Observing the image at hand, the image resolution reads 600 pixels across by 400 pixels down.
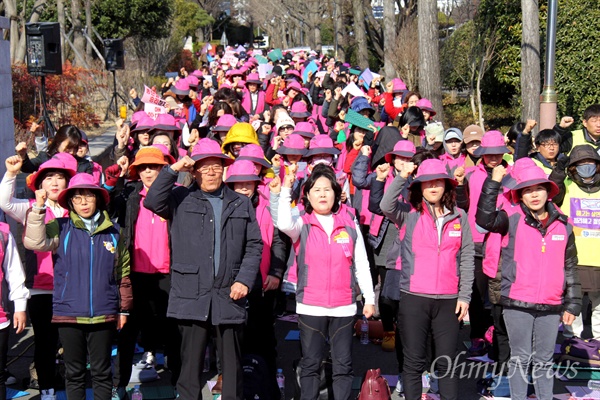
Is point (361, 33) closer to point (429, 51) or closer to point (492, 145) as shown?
point (429, 51)

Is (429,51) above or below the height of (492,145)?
above

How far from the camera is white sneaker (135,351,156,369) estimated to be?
22.0 feet

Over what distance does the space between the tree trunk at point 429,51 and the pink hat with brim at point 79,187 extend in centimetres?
1011

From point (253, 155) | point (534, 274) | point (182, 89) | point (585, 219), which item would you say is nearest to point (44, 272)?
point (253, 155)

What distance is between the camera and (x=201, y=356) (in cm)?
546

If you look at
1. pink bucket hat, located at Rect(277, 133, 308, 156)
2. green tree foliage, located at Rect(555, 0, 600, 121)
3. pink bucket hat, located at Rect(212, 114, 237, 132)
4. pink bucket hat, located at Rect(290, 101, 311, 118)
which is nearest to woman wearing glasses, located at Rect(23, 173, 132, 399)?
pink bucket hat, located at Rect(277, 133, 308, 156)

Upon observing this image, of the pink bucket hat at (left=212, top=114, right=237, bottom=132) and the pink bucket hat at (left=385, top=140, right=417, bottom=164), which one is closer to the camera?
the pink bucket hat at (left=385, top=140, right=417, bottom=164)

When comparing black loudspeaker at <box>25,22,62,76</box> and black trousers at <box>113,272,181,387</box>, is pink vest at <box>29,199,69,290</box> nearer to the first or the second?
black trousers at <box>113,272,181,387</box>

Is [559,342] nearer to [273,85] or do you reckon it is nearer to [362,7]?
[273,85]

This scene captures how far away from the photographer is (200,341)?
5.44m

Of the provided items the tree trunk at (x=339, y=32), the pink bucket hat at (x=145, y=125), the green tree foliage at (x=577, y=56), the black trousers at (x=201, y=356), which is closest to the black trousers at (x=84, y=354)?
the black trousers at (x=201, y=356)

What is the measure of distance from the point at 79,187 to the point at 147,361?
1.96 m

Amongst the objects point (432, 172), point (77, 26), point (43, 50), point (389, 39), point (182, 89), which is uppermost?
point (77, 26)

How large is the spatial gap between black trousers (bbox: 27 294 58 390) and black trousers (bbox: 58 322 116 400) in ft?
1.86
